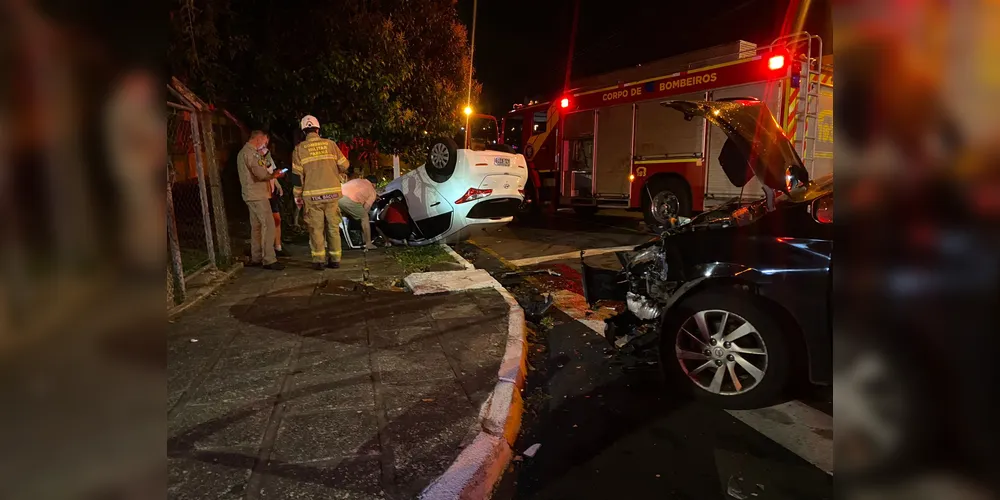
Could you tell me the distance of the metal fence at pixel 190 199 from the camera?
5.68m

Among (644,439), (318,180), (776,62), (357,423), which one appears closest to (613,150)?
(776,62)

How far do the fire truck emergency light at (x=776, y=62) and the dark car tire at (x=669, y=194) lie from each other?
8.33 feet

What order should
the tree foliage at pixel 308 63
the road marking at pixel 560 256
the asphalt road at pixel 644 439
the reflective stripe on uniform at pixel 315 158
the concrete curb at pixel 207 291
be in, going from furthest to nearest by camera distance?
the tree foliage at pixel 308 63 → the road marking at pixel 560 256 → the reflective stripe on uniform at pixel 315 158 → the concrete curb at pixel 207 291 → the asphalt road at pixel 644 439

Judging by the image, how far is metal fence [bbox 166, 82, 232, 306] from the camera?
5.68 meters

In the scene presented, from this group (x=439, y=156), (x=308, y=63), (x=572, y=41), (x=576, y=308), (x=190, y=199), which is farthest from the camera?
(x=572, y=41)

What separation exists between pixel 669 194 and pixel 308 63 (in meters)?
6.94

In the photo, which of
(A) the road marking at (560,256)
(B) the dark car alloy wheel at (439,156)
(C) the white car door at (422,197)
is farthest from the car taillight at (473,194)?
(A) the road marking at (560,256)

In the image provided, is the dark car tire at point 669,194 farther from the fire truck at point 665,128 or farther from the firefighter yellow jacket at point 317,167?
the firefighter yellow jacket at point 317,167

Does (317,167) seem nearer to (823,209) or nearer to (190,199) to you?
(190,199)

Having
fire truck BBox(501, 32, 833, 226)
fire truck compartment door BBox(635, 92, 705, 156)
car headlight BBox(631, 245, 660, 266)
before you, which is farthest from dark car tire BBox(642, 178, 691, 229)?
car headlight BBox(631, 245, 660, 266)

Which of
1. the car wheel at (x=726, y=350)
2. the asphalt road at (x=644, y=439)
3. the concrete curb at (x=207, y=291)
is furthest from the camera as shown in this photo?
the concrete curb at (x=207, y=291)

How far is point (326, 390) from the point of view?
3.68m

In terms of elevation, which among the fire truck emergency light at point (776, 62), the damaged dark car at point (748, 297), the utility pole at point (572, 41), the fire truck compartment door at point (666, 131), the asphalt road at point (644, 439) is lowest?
the asphalt road at point (644, 439)
